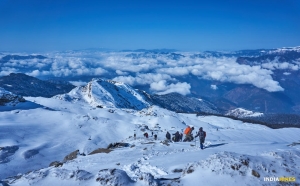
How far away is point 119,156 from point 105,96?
128m

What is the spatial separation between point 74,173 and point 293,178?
12.6m

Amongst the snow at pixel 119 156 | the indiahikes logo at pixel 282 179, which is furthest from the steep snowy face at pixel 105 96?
the indiahikes logo at pixel 282 179

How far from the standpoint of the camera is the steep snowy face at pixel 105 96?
139613mm

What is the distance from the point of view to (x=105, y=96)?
147m

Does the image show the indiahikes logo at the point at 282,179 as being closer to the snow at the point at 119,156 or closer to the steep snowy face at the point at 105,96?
the snow at the point at 119,156

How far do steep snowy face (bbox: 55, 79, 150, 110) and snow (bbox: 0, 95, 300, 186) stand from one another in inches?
2897

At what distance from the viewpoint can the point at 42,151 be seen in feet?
105

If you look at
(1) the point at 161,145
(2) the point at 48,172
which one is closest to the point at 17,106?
(1) the point at 161,145

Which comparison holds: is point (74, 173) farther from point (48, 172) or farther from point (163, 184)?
point (163, 184)

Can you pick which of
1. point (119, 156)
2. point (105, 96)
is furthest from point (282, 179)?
point (105, 96)

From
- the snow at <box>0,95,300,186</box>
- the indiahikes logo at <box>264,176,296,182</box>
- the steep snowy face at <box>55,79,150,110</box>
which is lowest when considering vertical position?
the steep snowy face at <box>55,79,150,110</box>

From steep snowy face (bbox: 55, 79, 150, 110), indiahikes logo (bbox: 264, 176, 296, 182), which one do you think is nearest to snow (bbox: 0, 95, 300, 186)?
indiahikes logo (bbox: 264, 176, 296, 182)

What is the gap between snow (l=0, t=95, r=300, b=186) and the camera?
12.4 m

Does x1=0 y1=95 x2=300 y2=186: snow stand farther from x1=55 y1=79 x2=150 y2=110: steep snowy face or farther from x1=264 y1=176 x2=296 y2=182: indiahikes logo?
x1=55 y1=79 x2=150 y2=110: steep snowy face
